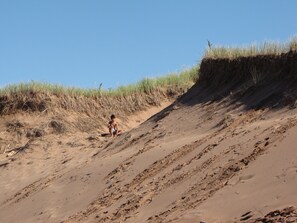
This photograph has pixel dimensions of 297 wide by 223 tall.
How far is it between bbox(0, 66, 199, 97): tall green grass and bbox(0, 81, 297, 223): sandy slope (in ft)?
14.8

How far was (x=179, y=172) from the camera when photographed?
840 centimetres

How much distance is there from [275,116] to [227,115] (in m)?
1.41

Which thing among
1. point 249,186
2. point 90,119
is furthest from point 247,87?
point 90,119

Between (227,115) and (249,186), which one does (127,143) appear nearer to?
(227,115)

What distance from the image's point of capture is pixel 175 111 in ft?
42.9

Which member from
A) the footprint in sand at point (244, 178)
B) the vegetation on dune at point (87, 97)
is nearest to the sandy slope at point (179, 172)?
the footprint in sand at point (244, 178)

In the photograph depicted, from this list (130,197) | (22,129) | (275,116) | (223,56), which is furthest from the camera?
(22,129)

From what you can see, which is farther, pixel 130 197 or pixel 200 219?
pixel 130 197

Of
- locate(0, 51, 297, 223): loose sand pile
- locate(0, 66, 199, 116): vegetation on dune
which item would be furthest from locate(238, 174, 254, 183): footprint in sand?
locate(0, 66, 199, 116): vegetation on dune

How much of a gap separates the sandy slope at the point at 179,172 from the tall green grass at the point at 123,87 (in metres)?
4.51

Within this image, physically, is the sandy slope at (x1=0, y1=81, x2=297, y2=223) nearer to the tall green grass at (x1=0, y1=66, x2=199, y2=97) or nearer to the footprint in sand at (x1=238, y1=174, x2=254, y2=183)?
the footprint in sand at (x1=238, y1=174, x2=254, y2=183)

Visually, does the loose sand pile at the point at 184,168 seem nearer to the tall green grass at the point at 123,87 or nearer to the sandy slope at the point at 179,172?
the sandy slope at the point at 179,172

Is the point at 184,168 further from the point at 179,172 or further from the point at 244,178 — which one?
the point at 244,178

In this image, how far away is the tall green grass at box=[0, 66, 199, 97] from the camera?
19016 millimetres
